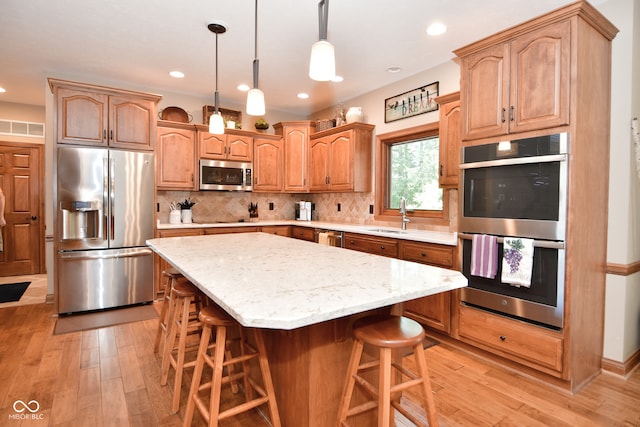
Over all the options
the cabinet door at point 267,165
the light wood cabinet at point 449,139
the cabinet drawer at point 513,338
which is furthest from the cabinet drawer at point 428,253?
the cabinet door at point 267,165

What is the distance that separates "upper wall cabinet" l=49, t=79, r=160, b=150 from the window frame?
8.99 feet

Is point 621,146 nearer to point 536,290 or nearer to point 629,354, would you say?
point 536,290

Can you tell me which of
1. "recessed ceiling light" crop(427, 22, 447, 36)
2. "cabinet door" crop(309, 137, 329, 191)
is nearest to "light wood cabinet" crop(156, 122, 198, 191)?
"cabinet door" crop(309, 137, 329, 191)

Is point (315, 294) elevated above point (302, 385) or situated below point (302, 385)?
above

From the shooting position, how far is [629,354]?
94.2 inches

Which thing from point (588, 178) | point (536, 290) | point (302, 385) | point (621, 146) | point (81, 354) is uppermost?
point (621, 146)

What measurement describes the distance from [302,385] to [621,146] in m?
2.61

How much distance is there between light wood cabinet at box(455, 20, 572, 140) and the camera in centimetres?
214

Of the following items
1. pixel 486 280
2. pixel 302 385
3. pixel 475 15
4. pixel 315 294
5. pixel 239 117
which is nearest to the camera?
pixel 315 294

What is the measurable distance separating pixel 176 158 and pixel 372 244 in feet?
8.99

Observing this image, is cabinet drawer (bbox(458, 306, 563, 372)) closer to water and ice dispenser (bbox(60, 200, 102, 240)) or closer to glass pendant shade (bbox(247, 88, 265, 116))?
glass pendant shade (bbox(247, 88, 265, 116))

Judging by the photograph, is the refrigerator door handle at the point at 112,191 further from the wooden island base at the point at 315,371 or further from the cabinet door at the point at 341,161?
the wooden island base at the point at 315,371

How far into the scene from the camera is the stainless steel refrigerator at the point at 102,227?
351 cm

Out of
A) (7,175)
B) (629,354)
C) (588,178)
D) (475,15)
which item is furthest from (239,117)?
(629,354)
